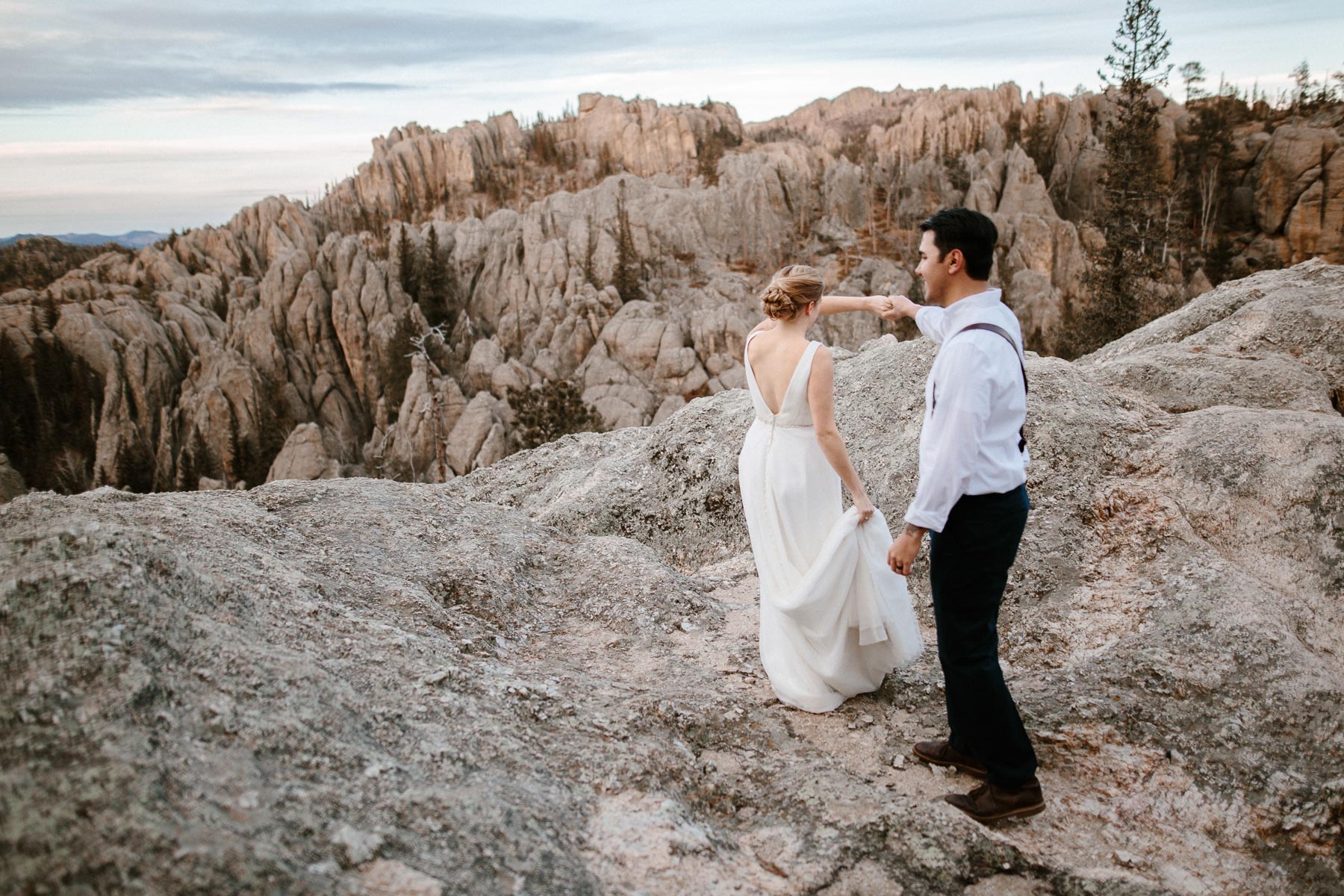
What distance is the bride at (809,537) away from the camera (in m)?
4.32

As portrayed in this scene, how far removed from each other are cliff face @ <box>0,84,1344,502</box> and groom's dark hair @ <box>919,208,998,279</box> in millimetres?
31076

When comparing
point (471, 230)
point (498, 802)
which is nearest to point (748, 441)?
point (498, 802)

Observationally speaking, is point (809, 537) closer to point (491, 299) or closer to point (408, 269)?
point (491, 299)

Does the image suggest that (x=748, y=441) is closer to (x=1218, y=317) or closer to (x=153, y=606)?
(x=153, y=606)

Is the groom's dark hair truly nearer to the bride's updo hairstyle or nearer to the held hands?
the bride's updo hairstyle

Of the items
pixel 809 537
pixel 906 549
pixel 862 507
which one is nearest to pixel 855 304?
pixel 862 507

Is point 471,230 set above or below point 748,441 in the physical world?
above

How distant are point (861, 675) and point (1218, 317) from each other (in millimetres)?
7199

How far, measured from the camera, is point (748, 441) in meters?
4.79

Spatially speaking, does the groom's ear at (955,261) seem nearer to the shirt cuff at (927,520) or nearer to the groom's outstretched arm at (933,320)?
the groom's outstretched arm at (933,320)

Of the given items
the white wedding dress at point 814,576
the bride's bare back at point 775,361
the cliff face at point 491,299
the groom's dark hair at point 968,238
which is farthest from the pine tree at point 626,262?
the groom's dark hair at point 968,238

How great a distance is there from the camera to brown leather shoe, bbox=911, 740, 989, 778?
3887 millimetres

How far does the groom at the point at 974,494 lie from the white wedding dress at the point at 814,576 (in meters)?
0.67

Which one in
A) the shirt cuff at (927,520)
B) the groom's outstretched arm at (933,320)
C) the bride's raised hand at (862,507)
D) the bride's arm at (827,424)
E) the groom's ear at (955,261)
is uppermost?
the groom's ear at (955,261)
